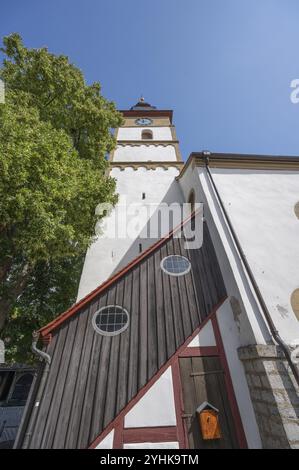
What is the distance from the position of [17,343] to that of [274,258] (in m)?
11.5

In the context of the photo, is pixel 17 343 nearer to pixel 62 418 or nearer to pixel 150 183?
pixel 62 418

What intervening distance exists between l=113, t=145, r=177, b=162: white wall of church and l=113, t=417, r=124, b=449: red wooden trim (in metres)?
12.3

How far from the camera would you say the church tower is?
8.35 metres

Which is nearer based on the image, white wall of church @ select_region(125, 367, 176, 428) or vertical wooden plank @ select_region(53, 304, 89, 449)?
vertical wooden plank @ select_region(53, 304, 89, 449)

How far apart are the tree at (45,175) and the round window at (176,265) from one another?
3.00m

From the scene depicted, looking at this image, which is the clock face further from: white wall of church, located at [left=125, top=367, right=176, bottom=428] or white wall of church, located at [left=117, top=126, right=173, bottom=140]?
white wall of church, located at [left=125, top=367, right=176, bottom=428]

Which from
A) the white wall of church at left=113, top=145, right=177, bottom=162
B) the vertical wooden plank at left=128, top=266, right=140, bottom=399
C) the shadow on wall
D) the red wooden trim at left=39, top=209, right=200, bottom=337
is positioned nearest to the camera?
the vertical wooden plank at left=128, top=266, right=140, bottom=399

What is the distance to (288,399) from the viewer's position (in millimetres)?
3443

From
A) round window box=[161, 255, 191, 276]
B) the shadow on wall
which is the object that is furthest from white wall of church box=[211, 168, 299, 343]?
the shadow on wall

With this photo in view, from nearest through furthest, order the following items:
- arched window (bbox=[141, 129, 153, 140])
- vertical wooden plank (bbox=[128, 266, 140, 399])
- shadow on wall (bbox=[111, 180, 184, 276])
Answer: vertical wooden plank (bbox=[128, 266, 140, 399]) < shadow on wall (bbox=[111, 180, 184, 276]) < arched window (bbox=[141, 129, 153, 140])

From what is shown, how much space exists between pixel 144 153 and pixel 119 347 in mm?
11853

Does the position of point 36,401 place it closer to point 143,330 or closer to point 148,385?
point 148,385

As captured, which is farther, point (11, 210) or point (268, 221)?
point (268, 221)
